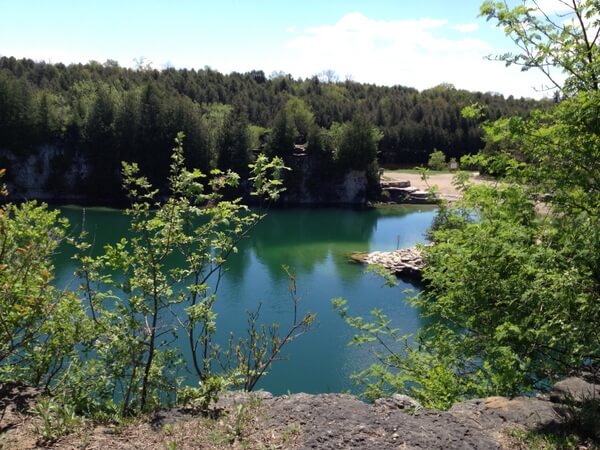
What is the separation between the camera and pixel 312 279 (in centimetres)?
3338

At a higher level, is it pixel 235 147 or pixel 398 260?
pixel 235 147

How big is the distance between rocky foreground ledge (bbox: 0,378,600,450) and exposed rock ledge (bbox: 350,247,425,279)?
28.4 metres

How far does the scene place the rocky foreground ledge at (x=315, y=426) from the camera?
5.10m

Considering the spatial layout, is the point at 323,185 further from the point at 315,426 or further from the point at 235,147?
the point at 315,426

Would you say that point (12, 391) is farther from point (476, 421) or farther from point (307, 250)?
point (307, 250)

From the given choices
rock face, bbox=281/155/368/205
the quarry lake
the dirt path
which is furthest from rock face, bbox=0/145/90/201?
the dirt path

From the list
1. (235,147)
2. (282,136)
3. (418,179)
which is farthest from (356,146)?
(418,179)

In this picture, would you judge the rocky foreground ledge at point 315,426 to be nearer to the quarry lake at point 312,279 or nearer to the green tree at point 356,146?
the quarry lake at point 312,279

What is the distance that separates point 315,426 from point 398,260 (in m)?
32.7

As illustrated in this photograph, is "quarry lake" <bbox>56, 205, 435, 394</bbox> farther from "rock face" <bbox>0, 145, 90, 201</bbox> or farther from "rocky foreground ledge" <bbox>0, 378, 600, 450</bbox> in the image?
"rock face" <bbox>0, 145, 90, 201</bbox>

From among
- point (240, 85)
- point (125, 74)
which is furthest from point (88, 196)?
point (240, 85)

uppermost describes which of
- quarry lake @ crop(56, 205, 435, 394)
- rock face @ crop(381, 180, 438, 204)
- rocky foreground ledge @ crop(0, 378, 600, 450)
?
rocky foreground ledge @ crop(0, 378, 600, 450)

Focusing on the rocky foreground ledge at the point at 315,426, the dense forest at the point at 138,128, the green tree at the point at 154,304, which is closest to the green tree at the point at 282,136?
the dense forest at the point at 138,128

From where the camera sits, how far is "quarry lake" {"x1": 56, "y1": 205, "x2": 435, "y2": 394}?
776 inches
